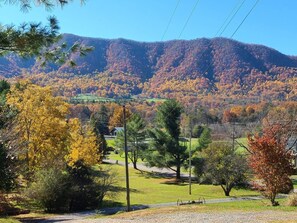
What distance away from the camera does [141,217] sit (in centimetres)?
1883

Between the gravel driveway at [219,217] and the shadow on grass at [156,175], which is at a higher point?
the gravel driveway at [219,217]

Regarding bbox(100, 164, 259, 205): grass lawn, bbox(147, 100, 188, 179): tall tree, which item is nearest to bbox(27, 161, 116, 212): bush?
bbox(100, 164, 259, 205): grass lawn


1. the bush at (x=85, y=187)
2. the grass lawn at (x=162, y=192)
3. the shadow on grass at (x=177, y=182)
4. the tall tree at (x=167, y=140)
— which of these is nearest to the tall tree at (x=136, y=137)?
the tall tree at (x=167, y=140)

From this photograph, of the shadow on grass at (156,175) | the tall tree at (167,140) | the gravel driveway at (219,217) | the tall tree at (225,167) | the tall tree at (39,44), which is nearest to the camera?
the tall tree at (39,44)

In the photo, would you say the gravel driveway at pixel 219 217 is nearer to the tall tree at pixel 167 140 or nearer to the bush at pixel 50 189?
the bush at pixel 50 189

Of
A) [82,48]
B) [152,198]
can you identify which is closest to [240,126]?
[152,198]

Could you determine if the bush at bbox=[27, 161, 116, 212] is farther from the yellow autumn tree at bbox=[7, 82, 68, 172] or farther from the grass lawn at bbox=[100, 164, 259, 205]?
the yellow autumn tree at bbox=[7, 82, 68, 172]

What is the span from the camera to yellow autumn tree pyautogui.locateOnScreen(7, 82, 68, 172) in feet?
105

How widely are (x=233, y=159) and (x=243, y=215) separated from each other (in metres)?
23.2

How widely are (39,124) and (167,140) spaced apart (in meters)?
24.2

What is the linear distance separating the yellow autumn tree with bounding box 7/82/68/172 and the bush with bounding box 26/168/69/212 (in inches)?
142

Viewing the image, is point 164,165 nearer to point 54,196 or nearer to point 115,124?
point 54,196

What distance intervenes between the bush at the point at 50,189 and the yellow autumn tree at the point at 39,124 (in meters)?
3.59

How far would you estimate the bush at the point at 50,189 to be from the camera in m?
27.5
